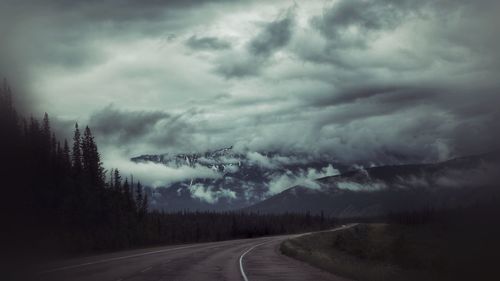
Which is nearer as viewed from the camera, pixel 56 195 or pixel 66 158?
pixel 56 195

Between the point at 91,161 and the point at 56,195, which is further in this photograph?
the point at 91,161

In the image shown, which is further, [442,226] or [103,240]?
[103,240]

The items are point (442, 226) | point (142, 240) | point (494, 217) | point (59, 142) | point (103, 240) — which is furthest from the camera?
point (59, 142)

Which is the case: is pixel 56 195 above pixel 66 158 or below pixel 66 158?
below

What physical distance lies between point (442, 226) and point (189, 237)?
93.0 m

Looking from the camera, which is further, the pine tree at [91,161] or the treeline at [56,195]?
the pine tree at [91,161]

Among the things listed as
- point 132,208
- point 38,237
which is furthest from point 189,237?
point 38,237

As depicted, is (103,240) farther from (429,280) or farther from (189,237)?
(189,237)

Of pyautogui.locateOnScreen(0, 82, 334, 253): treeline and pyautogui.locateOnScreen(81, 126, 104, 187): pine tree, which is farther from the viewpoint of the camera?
pyautogui.locateOnScreen(81, 126, 104, 187): pine tree

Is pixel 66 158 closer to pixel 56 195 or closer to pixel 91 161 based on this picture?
pixel 91 161

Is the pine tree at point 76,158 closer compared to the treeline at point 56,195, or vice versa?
the treeline at point 56,195

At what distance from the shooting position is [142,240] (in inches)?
2694

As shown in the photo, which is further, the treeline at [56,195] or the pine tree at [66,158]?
the pine tree at [66,158]

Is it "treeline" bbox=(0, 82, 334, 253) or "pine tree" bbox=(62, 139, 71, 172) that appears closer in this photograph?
"treeline" bbox=(0, 82, 334, 253)
